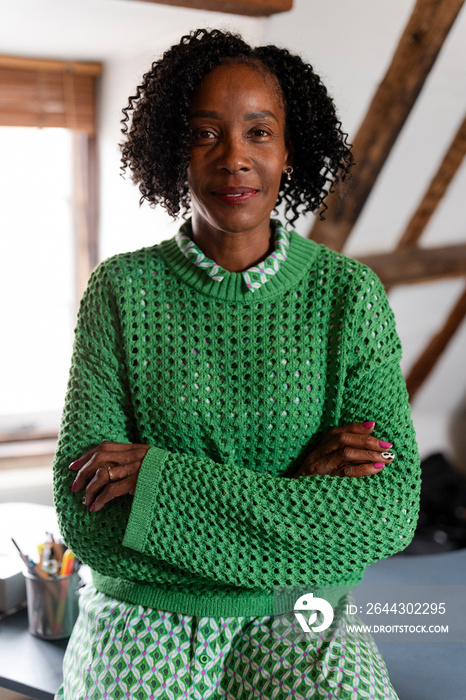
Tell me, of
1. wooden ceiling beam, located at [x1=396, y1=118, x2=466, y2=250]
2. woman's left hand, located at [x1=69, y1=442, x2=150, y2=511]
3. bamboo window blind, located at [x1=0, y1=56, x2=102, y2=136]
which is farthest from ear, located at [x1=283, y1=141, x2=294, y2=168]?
bamboo window blind, located at [x1=0, y1=56, x2=102, y2=136]

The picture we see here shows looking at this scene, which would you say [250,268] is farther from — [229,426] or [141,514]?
[141,514]

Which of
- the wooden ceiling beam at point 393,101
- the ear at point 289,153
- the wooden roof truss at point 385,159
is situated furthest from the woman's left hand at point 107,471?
the wooden ceiling beam at point 393,101

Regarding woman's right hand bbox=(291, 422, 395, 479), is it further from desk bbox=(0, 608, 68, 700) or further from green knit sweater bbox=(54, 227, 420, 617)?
desk bbox=(0, 608, 68, 700)

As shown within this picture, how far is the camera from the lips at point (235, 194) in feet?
4.37

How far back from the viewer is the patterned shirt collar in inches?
55.2

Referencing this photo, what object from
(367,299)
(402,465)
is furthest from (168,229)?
(402,465)

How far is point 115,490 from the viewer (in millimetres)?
1253

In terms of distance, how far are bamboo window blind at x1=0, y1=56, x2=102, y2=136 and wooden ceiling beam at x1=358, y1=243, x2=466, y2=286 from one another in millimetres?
1148

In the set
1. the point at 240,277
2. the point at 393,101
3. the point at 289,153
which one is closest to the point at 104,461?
the point at 240,277

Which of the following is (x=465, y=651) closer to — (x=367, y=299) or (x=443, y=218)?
(x=367, y=299)

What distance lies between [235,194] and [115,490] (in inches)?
22.2

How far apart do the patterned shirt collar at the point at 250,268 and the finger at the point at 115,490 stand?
415 millimetres

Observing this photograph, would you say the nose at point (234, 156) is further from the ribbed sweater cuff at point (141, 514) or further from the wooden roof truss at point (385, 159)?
the ribbed sweater cuff at point (141, 514)

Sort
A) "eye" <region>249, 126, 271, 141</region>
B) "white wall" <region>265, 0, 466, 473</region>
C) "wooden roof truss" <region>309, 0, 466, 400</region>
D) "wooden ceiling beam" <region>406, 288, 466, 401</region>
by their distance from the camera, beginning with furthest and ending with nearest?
"wooden ceiling beam" <region>406, 288, 466, 401</region>
"wooden roof truss" <region>309, 0, 466, 400</region>
"white wall" <region>265, 0, 466, 473</region>
"eye" <region>249, 126, 271, 141</region>
